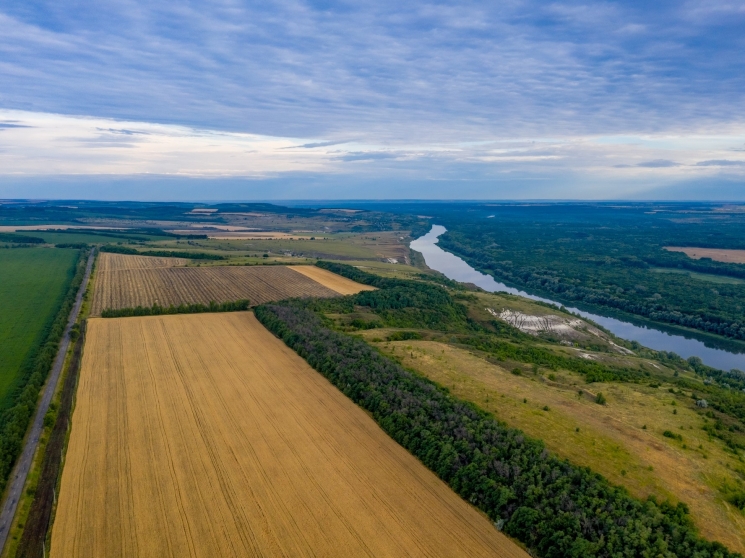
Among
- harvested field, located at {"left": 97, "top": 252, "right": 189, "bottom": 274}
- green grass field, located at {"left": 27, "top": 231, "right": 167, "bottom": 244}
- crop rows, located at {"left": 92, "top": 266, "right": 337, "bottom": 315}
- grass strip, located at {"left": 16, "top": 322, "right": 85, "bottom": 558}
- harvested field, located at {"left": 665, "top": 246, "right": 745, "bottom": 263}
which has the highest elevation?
green grass field, located at {"left": 27, "top": 231, "right": 167, "bottom": 244}

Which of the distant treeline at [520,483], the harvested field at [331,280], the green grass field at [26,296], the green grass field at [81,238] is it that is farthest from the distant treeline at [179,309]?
the green grass field at [81,238]

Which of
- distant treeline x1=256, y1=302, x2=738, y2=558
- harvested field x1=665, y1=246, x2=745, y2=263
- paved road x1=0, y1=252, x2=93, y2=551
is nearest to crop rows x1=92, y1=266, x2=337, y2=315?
paved road x1=0, y1=252, x2=93, y2=551

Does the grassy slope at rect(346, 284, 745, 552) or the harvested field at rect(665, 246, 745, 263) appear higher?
the harvested field at rect(665, 246, 745, 263)

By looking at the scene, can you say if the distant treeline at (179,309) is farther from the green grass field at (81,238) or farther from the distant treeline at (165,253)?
the green grass field at (81,238)

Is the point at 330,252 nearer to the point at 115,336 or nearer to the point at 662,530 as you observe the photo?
the point at 115,336

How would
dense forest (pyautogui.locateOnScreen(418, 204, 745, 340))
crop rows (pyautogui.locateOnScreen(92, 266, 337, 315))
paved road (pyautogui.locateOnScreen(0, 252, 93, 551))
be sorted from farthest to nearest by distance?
1. dense forest (pyautogui.locateOnScreen(418, 204, 745, 340))
2. crop rows (pyautogui.locateOnScreen(92, 266, 337, 315))
3. paved road (pyautogui.locateOnScreen(0, 252, 93, 551))

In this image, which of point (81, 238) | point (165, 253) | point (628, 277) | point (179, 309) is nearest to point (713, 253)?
point (628, 277)

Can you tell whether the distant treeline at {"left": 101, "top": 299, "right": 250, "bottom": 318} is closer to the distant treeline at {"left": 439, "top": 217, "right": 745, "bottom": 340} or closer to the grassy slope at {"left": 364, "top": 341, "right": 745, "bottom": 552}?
the grassy slope at {"left": 364, "top": 341, "right": 745, "bottom": 552}
